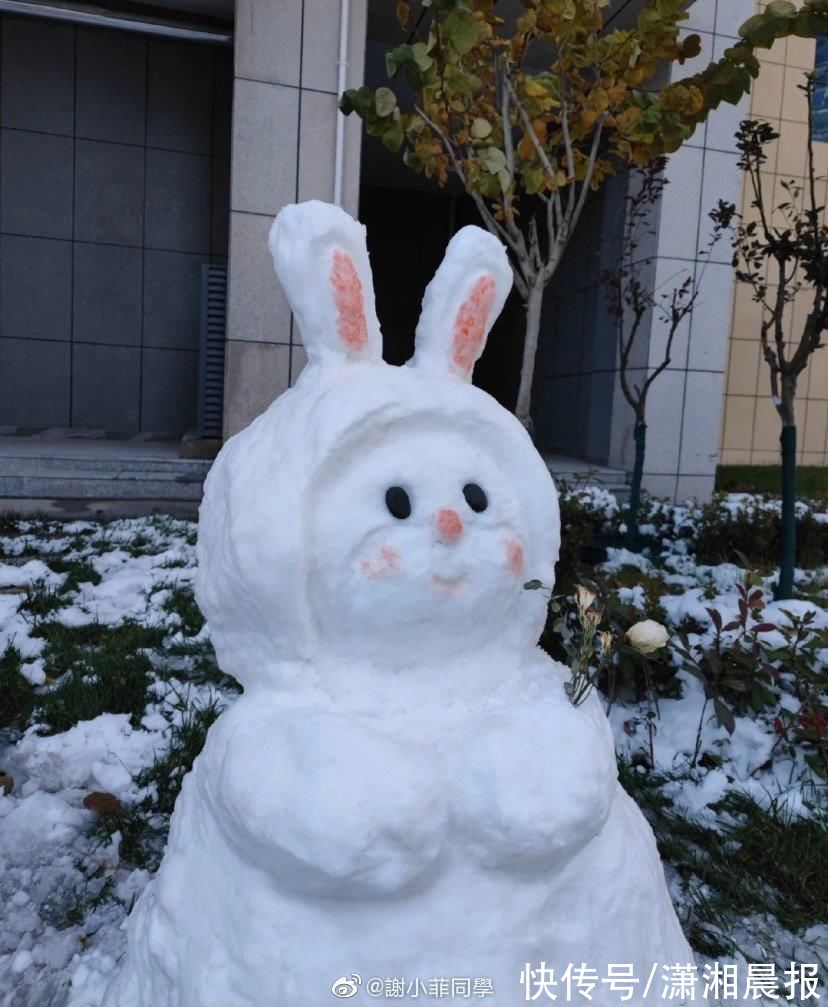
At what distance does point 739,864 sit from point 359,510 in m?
1.55

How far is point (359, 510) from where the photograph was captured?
140 cm

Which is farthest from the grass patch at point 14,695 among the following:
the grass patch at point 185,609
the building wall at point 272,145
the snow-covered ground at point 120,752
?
the building wall at point 272,145

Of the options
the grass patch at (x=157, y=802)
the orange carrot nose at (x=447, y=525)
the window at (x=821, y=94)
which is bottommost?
the grass patch at (x=157, y=802)

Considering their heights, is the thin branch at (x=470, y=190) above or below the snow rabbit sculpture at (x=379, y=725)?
above

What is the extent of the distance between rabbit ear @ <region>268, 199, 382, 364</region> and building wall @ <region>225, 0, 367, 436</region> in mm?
4524

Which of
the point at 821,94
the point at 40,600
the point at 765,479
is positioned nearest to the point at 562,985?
the point at 40,600

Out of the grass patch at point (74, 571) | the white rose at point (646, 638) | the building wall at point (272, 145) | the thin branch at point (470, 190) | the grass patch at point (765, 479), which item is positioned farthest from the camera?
the grass patch at point (765, 479)

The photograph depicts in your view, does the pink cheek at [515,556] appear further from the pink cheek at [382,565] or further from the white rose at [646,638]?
the white rose at [646,638]

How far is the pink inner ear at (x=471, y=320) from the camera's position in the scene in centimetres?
165

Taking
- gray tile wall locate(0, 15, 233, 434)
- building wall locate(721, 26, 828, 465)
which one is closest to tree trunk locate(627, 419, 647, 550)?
building wall locate(721, 26, 828, 465)

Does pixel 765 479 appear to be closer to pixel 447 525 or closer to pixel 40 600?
pixel 40 600

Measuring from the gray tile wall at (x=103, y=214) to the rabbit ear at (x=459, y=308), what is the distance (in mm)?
7615

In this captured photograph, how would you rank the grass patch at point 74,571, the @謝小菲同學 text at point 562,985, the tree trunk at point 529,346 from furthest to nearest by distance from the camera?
the grass patch at point 74,571 < the tree trunk at point 529,346 < the @謝小菲同學 text at point 562,985

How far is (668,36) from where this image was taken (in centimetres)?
320
